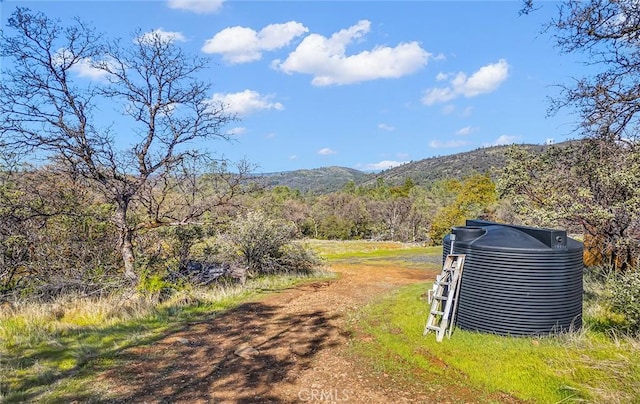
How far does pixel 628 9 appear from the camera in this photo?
20.3ft

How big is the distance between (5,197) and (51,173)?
3.89 feet

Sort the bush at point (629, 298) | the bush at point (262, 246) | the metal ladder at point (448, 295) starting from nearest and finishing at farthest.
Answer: the bush at point (629, 298)
the metal ladder at point (448, 295)
the bush at point (262, 246)

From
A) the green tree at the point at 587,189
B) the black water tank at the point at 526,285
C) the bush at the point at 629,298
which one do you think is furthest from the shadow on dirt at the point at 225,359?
the green tree at the point at 587,189

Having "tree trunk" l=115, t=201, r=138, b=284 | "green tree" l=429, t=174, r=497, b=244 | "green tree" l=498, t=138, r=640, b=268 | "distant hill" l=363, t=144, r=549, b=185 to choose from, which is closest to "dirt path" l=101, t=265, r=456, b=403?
"tree trunk" l=115, t=201, r=138, b=284

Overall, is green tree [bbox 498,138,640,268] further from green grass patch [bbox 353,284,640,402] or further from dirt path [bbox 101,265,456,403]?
dirt path [bbox 101,265,456,403]

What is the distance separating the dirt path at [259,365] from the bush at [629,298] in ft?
10.1

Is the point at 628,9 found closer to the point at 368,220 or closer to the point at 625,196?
the point at 625,196

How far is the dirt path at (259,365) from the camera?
4.50 m

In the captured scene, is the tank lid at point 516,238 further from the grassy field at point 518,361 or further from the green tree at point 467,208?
the green tree at point 467,208

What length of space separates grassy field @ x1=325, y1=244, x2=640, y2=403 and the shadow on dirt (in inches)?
38.7

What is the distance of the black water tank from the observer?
6.13 meters

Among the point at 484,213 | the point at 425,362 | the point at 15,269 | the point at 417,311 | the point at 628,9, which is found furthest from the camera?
the point at 484,213

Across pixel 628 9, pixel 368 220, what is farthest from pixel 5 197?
pixel 368 220

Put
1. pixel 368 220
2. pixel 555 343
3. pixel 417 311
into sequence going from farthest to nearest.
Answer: pixel 368 220 → pixel 417 311 → pixel 555 343
